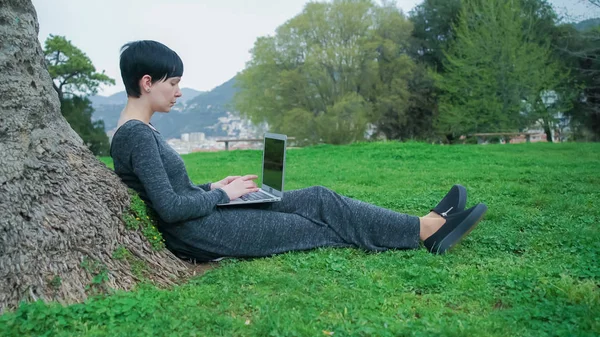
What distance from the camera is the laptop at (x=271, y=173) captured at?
13.4 feet

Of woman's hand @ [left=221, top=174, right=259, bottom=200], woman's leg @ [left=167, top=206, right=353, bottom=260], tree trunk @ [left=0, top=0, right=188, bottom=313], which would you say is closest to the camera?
tree trunk @ [left=0, top=0, right=188, bottom=313]

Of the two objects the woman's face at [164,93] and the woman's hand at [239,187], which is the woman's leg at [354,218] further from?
the woman's face at [164,93]

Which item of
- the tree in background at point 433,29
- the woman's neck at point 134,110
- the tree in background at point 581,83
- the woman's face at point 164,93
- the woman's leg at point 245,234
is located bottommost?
the woman's leg at point 245,234

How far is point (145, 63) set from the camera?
3.66 m

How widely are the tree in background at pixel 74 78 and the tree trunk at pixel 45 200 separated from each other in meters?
25.3

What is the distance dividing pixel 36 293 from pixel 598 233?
4428 millimetres

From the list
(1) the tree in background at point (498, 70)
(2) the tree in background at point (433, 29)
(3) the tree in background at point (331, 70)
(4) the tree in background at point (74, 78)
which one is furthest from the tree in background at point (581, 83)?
(4) the tree in background at point (74, 78)

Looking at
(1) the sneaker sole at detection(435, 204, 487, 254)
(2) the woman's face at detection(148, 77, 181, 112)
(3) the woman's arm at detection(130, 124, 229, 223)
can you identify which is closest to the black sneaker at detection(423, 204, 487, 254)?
(1) the sneaker sole at detection(435, 204, 487, 254)

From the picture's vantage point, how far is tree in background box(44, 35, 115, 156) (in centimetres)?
2803

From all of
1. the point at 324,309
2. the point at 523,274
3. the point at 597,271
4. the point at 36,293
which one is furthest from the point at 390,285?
the point at 36,293

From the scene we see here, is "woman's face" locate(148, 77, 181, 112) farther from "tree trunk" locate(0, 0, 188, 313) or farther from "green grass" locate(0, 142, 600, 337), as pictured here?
"green grass" locate(0, 142, 600, 337)

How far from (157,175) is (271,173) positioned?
39.9 inches

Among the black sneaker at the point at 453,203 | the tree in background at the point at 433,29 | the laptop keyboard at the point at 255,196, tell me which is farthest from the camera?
the tree in background at the point at 433,29

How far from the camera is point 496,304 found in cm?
324
